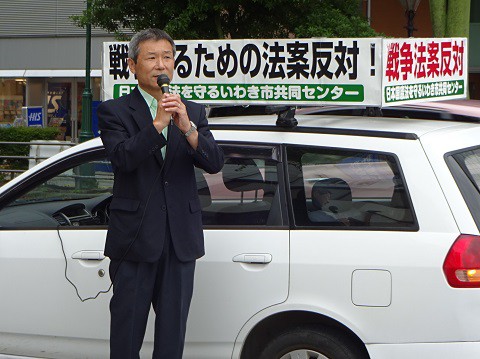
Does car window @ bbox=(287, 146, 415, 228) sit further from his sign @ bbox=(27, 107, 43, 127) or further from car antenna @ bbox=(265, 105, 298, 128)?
his sign @ bbox=(27, 107, 43, 127)

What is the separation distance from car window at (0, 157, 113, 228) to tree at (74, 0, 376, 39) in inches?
347

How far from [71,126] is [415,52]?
2610 centimetres

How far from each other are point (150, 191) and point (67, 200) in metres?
1.21

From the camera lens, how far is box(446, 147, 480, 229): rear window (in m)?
3.86

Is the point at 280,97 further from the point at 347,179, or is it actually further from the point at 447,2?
the point at 447,2

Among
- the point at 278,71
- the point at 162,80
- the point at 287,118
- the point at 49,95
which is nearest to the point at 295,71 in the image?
the point at 278,71

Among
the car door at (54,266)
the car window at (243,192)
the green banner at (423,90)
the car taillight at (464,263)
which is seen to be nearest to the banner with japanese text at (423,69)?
the green banner at (423,90)

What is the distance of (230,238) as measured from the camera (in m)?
4.21

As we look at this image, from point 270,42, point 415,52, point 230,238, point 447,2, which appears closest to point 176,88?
point 270,42

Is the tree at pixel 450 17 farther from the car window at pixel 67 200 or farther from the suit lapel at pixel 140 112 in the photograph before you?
the suit lapel at pixel 140 112

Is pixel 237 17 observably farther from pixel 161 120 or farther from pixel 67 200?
pixel 161 120

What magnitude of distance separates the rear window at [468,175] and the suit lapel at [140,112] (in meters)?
1.29

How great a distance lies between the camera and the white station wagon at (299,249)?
151 inches

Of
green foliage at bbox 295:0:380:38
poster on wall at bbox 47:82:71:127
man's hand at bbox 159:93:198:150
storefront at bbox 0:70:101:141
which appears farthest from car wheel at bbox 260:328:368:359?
poster on wall at bbox 47:82:71:127
